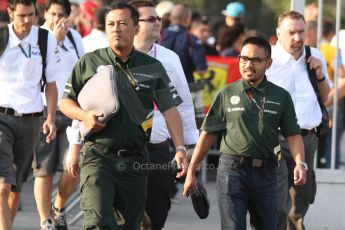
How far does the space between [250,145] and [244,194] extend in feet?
1.16

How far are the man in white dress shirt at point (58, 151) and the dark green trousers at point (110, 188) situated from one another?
2644mm

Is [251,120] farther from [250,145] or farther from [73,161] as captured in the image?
[73,161]

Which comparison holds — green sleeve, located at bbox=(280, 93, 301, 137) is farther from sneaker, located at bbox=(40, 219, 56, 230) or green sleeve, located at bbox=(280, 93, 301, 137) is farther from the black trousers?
sneaker, located at bbox=(40, 219, 56, 230)

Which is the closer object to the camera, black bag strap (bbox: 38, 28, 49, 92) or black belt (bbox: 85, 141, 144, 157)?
black belt (bbox: 85, 141, 144, 157)

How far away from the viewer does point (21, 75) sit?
34.1 ft

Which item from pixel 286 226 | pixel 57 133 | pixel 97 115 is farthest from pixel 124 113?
pixel 57 133

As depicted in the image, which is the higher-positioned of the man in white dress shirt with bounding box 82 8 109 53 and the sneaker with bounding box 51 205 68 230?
the man in white dress shirt with bounding box 82 8 109 53

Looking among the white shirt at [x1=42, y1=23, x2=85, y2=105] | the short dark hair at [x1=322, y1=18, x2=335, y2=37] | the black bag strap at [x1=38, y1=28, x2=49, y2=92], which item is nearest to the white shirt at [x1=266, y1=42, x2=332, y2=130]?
the black bag strap at [x1=38, y1=28, x2=49, y2=92]

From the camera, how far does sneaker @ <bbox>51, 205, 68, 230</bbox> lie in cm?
1140

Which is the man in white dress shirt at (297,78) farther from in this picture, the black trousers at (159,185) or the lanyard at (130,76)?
the lanyard at (130,76)

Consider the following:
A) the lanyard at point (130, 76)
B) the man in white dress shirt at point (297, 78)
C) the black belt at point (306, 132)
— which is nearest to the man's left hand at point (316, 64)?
the man in white dress shirt at point (297, 78)

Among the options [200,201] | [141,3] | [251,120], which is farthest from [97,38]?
[251,120]

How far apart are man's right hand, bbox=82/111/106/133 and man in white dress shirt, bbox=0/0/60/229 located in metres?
2.05

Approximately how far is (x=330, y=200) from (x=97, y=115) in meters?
4.47
